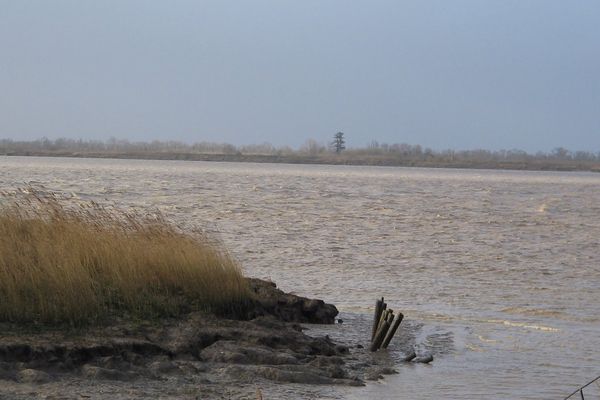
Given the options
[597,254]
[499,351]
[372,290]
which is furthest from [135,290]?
[597,254]

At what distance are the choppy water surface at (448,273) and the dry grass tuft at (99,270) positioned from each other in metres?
2.05

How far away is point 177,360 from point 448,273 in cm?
1161

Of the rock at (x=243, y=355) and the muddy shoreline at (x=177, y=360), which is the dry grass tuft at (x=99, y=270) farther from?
the rock at (x=243, y=355)

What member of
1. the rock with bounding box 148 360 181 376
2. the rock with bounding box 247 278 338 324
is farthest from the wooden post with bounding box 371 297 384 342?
the rock with bounding box 148 360 181 376

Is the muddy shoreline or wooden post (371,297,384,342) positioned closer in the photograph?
the muddy shoreline

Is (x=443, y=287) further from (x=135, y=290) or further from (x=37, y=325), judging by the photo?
(x=37, y=325)

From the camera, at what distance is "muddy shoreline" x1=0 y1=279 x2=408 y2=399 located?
8516mm

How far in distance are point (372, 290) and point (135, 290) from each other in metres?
6.91

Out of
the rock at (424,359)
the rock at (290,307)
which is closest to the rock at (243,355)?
the rock at (424,359)

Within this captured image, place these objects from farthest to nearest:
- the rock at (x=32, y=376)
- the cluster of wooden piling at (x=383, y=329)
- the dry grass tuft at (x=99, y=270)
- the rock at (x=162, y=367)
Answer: the cluster of wooden piling at (x=383, y=329), the dry grass tuft at (x=99, y=270), the rock at (x=162, y=367), the rock at (x=32, y=376)

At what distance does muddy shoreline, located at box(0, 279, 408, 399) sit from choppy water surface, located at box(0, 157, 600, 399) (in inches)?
23.0

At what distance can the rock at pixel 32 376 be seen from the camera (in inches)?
330

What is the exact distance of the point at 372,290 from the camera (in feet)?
57.1

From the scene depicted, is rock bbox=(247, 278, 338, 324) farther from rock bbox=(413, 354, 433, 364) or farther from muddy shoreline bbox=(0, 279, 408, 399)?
rock bbox=(413, 354, 433, 364)
